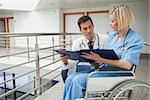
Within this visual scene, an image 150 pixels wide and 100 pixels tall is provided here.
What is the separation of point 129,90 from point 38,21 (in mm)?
7546

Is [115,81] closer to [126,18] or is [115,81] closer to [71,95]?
[71,95]

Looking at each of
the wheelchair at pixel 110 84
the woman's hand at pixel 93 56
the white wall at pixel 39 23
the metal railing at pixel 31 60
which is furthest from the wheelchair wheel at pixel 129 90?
the white wall at pixel 39 23

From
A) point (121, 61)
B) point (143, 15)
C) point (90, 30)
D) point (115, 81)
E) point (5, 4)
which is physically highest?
point (5, 4)

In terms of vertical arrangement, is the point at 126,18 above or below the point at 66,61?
above

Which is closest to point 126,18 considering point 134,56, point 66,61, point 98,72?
point 134,56

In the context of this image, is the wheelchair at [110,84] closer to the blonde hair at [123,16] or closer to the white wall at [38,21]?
the blonde hair at [123,16]

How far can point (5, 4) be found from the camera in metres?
7.20

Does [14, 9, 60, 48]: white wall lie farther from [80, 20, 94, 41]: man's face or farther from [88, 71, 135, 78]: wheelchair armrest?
[88, 71, 135, 78]: wheelchair armrest

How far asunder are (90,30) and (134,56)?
476 mm

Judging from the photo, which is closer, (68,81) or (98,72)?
(98,72)

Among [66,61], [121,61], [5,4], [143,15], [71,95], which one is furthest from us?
[5,4]

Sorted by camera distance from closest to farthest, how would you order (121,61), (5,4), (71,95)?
(121,61)
(71,95)
(5,4)

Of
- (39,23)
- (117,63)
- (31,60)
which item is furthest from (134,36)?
(39,23)

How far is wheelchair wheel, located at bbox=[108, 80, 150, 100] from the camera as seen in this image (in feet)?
3.83
